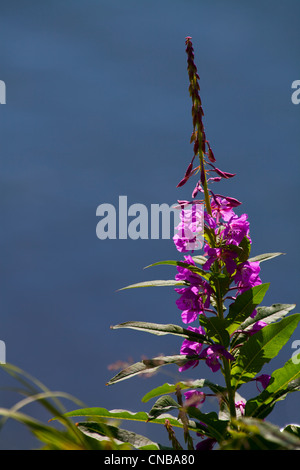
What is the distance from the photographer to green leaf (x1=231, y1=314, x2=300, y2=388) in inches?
63.1

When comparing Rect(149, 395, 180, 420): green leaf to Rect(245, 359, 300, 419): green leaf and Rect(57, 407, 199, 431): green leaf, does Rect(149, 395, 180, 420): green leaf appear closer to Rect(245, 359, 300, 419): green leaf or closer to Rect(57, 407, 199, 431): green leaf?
Rect(57, 407, 199, 431): green leaf

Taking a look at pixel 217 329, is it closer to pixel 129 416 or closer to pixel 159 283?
pixel 159 283

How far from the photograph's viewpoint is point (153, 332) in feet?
5.47

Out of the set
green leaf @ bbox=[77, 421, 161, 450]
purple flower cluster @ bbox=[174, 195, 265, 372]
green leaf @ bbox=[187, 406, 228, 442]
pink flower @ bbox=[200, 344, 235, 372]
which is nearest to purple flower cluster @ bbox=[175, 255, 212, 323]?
Result: purple flower cluster @ bbox=[174, 195, 265, 372]

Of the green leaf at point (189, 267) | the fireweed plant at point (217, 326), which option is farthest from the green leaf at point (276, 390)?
the green leaf at point (189, 267)

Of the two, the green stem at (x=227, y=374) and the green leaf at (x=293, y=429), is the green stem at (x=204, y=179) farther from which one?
the green leaf at (x=293, y=429)

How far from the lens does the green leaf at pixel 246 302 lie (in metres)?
1.66

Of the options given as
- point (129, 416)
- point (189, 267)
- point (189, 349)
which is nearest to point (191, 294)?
point (189, 267)

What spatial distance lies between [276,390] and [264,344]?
0.48ft

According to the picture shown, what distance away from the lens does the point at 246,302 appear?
65.5 inches

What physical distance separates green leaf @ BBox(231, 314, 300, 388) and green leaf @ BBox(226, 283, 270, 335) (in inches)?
3.2

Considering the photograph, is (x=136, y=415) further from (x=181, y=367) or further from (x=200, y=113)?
(x=200, y=113)

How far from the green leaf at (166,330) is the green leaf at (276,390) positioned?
9.4 inches
